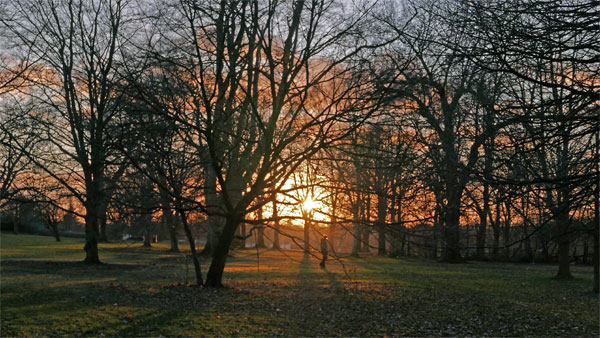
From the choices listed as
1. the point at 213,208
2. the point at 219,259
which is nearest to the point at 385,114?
the point at 219,259

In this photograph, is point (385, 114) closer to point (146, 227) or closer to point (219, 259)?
point (219, 259)

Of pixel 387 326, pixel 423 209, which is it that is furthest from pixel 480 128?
pixel 387 326

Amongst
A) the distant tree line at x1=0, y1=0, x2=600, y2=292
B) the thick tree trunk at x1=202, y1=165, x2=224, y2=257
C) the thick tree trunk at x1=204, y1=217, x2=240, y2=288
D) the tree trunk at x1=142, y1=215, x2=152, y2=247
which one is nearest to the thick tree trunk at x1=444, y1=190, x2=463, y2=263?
the distant tree line at x1=0, y1=0, x2=600, y2=292

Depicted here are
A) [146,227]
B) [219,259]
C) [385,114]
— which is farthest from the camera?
[146,227]

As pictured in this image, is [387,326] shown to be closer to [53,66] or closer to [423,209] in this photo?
[423,209]

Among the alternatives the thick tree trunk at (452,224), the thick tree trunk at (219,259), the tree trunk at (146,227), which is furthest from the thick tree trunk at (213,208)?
the thick tree trunk at (452,224)

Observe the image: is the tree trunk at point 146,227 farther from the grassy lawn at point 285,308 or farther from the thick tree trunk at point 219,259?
the thick tree trunk at point 219,259

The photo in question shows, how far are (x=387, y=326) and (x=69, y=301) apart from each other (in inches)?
250

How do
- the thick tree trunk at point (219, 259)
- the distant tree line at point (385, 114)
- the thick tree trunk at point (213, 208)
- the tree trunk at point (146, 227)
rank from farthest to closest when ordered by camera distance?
the tree trunk at point (146, 227), the thick tree trunk at point (213, 208), the thick tree trunk at point (219, 259), the distant tree line at point (385, 114)

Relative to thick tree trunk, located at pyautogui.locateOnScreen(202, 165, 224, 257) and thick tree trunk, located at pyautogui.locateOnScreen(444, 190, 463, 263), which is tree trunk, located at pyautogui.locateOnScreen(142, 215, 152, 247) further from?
thick tree trunk, located at pyautogui.locateOnScreen(444, 190, 463, 263)

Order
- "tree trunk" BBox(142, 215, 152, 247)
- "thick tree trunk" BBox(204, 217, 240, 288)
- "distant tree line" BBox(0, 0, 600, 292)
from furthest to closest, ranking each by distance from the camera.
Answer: "tree trunk" BBox(142, 215, 152, 247) → "thick tree trunk" BBox(204, 217, 240, 288) → "distant tree line" BBox(0, 0, 600, 292)

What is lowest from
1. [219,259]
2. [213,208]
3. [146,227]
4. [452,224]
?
[219,259]

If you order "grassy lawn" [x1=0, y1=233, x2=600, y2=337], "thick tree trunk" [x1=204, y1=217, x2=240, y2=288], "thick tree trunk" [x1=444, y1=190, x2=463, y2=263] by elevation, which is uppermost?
"thick tree trunk" [x1=444, y1=190, x2=463, y2=263]

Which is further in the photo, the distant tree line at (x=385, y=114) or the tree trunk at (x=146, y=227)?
the tree trunk at (x=146, y=227)
